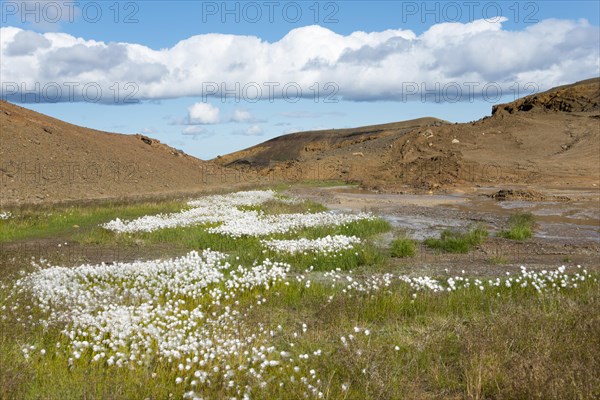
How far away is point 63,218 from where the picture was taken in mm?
23547

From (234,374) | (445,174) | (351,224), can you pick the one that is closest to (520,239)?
(351,224)

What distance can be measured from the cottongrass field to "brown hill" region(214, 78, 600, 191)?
1214 inches

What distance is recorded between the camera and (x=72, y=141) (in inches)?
1702

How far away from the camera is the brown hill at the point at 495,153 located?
45.3m

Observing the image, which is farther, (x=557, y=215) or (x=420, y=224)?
(x=557, y=215)

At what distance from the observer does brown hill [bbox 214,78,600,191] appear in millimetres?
45281

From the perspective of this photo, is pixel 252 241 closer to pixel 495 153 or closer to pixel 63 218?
pixel 63 218

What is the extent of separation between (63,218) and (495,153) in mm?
42432

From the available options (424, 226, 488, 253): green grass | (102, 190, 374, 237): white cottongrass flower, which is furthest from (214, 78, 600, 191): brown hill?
(424, 226, 488, 253): green grass

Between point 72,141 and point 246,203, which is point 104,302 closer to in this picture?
point 246,203

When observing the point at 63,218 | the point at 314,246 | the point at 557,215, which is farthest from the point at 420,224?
the point at 63,218

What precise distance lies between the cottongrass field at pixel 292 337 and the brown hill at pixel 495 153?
3083 cm

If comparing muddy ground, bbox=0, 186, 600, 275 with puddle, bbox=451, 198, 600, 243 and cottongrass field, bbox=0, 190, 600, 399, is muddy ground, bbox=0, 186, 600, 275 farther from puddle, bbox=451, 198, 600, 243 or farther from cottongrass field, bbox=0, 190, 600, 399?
cottongrass field, bbox=0, 190, 600, 399

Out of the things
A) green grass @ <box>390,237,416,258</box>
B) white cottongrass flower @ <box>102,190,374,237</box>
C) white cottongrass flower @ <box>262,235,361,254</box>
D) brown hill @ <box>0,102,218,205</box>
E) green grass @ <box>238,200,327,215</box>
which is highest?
brown hill @ <box>0,102,218,205</box>
